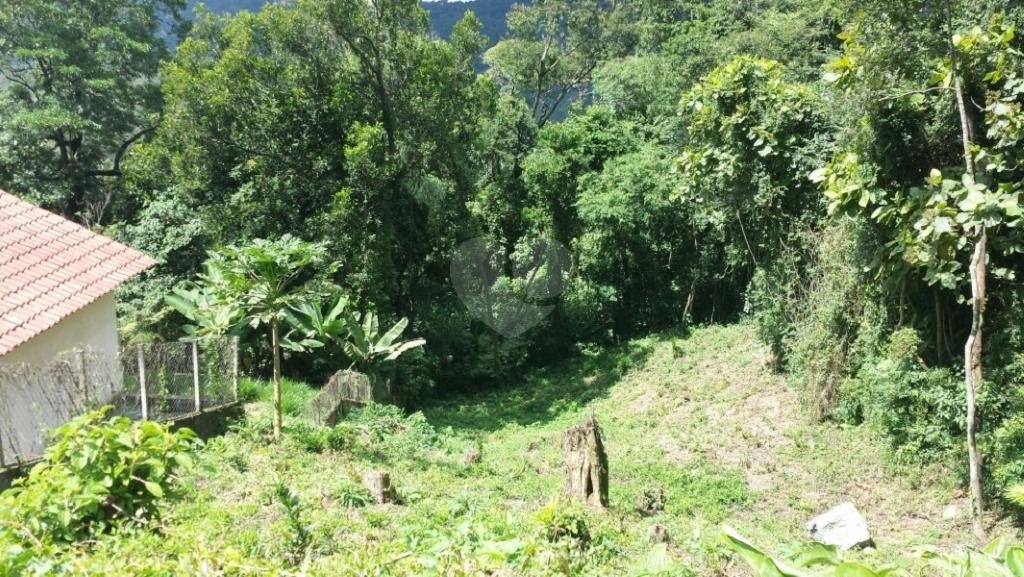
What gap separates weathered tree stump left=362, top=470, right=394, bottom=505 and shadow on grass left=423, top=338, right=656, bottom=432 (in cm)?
564

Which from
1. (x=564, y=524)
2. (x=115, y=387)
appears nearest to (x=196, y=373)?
(x=115, y=387)

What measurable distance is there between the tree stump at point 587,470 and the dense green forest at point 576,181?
2.09 meters

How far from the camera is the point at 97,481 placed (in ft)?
12.6

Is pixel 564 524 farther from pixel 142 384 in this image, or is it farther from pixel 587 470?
pixel 142 384

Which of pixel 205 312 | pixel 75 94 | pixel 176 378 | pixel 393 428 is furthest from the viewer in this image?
pixel 75 94

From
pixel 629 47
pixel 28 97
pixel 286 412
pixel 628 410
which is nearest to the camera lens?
pixel 286 412

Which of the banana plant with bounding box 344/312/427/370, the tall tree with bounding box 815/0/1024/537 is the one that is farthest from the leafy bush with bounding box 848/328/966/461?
the banana plant with bounding box 344/312/427/370

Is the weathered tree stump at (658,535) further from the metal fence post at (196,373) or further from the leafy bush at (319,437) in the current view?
the metal fence post at (196,373)

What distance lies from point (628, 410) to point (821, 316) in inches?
157

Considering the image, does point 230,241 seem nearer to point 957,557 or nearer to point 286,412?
point 286,412

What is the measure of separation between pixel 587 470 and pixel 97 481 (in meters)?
4.28

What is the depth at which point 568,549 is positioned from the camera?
13.6 ft

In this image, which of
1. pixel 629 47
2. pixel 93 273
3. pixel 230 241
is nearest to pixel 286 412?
pixel 93 273

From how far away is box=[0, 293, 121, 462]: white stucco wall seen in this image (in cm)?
666
